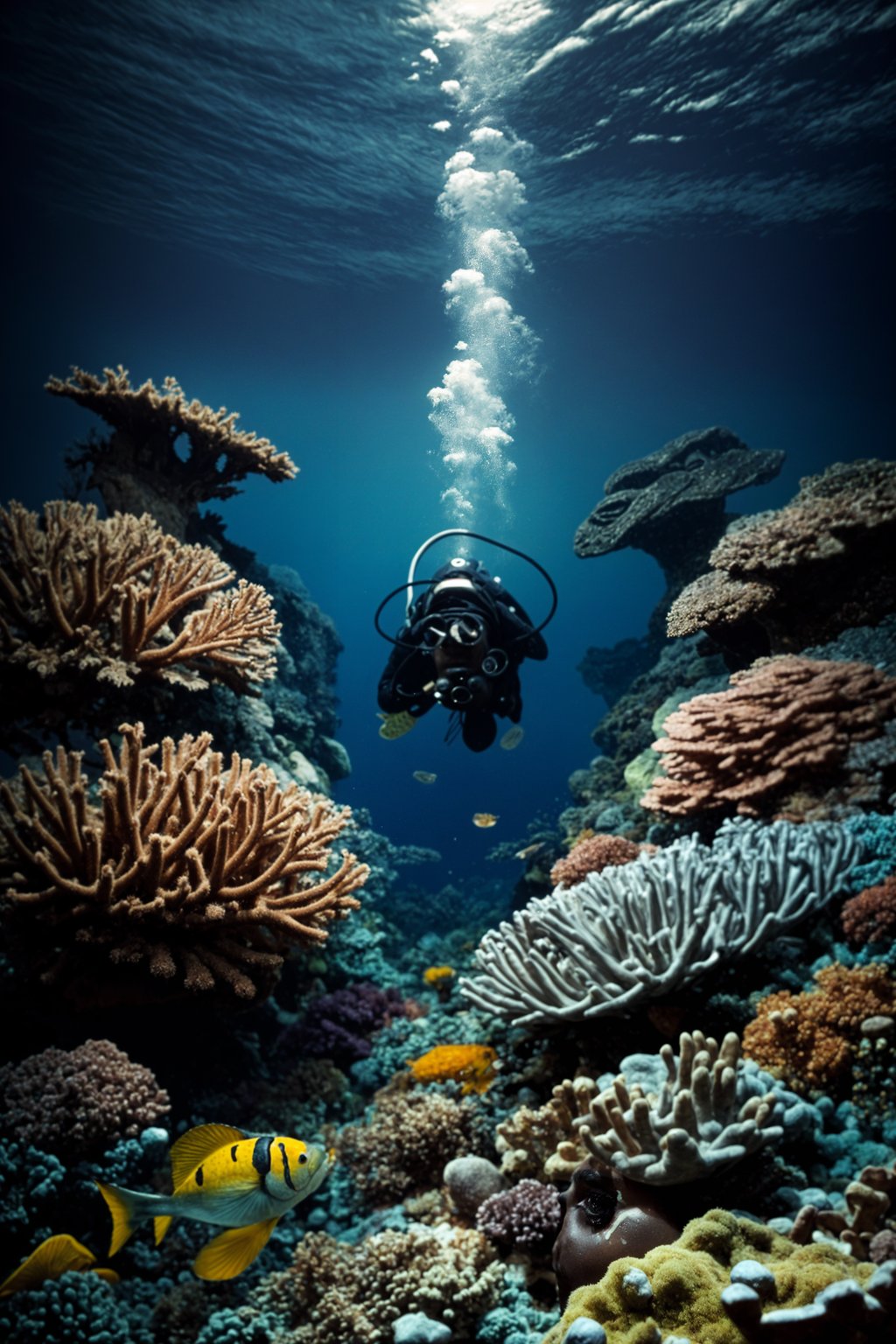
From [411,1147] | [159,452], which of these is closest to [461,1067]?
[411,1147]

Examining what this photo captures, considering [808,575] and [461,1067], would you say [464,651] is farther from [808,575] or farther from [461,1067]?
[808,575]

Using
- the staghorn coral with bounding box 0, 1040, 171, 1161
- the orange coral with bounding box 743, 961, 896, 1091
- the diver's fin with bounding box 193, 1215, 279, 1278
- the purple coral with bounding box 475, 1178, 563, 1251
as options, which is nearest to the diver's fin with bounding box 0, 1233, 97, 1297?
the staghorn coral with bounding box 0, 1040, 171, 1161

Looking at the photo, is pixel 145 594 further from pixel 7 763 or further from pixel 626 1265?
pixel 7 763

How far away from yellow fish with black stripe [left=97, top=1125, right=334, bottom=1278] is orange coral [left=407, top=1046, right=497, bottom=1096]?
2284 millimetres

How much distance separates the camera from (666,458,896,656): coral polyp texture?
5.61 metres

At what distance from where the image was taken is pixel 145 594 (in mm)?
3902

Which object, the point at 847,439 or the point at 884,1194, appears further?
the point at 847,439

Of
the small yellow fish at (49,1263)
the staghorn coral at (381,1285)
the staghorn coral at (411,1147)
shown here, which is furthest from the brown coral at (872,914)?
the small yellow fish at (49,1263)

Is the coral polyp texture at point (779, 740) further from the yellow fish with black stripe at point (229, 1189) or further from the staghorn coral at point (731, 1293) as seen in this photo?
the yellow fish with black stripe at point (229, 1189)

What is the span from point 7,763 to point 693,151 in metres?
25.6

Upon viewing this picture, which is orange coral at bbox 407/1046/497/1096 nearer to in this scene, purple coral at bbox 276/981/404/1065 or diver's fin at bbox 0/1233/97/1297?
purple coral at bbox 276/981/404/1065

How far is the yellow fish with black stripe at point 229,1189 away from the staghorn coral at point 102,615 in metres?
2.71

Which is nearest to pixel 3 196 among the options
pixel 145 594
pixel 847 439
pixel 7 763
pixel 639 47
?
pixel 7 763

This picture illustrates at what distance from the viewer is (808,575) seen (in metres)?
5.87
